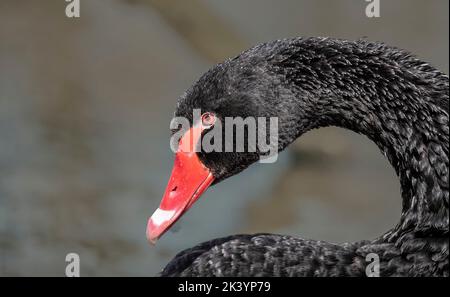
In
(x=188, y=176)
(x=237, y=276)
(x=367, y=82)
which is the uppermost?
(x=367, y=82)

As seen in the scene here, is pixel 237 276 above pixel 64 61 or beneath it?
beneath

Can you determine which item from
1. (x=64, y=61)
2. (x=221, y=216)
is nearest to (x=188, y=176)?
(x=221, y=216)

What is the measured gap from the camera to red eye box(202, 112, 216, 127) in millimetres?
2490

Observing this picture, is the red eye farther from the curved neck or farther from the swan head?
the curved neck

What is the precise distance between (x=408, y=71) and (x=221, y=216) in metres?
2.36

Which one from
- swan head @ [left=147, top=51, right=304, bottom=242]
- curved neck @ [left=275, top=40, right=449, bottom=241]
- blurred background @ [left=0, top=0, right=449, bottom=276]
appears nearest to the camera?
curved neck @ [left=275, top=40, right=449, bottom=241]

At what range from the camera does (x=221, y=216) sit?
181 inches

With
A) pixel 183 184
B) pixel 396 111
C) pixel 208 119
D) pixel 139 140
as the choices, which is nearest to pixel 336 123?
pixel 396 111

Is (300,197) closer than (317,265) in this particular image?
No

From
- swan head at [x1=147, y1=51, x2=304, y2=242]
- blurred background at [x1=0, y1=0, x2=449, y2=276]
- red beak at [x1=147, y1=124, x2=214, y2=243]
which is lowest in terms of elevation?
red beak at [x1=147, y1=124, x2=214, y2=243]

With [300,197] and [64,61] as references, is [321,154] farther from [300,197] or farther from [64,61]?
[64,61]

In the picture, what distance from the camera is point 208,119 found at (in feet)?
8.20

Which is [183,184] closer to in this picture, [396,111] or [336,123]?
[336,123]

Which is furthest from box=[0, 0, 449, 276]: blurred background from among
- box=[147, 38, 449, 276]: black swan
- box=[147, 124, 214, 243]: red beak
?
box=[147, 38, 449, 276]: black swan
